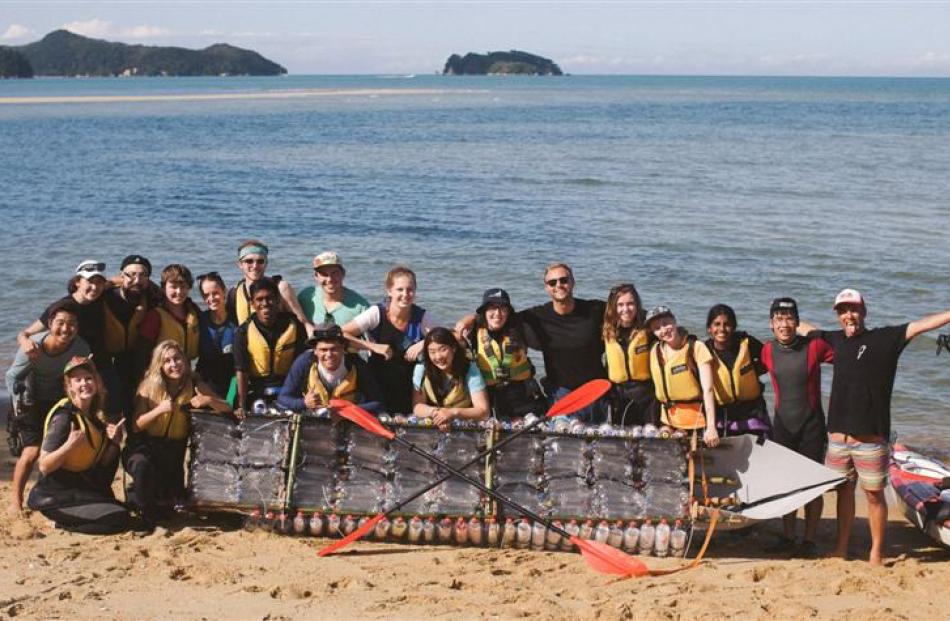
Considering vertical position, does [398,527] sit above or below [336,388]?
below

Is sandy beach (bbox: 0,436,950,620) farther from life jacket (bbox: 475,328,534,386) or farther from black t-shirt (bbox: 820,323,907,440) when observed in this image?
life jacket (bbox: 475,328,534,386)

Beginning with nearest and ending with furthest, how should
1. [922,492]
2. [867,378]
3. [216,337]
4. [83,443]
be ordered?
[867,378], [83,443], [216,337], [922,492]

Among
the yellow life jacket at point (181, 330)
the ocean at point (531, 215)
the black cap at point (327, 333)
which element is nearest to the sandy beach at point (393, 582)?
the yellow life jacket at point (181, 330)

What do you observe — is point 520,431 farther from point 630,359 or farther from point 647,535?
point 647,535

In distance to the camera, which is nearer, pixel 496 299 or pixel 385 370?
pixel 496 299

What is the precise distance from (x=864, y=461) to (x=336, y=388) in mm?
3255

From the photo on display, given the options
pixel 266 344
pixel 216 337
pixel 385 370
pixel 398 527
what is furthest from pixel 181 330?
pixel 398 527

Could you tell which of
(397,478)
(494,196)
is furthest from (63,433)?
(494,196)

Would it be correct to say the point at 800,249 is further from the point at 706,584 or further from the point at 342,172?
the point at 342,172

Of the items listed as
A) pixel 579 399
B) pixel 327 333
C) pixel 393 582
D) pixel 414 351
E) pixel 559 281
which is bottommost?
pixel 393 582

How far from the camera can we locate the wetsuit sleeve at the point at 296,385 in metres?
7.03

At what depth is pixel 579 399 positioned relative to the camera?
23.2 feet

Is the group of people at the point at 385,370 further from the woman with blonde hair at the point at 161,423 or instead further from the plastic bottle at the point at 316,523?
the plastic bottle at the point at 316,523

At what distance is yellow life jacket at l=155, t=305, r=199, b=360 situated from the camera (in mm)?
7387
